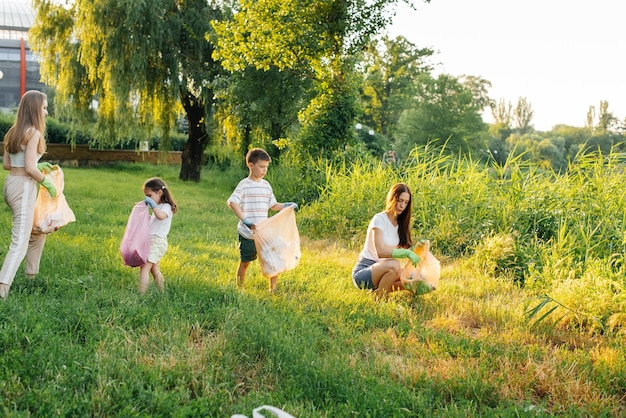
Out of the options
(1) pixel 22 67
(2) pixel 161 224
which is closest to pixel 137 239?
(2) pixel 161 224

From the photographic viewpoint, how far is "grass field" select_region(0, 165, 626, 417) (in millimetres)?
3203

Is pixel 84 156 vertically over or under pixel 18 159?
under

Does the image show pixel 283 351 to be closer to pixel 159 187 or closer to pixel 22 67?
pixel 159 187

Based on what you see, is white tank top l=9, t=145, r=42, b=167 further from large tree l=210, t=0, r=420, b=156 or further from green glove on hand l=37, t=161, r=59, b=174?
large tree l=210, t=0, r=420, b=156

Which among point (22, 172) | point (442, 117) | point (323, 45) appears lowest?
point (22, 172)

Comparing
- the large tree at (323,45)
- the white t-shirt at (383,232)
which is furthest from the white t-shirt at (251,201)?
the large tree at (323,45)

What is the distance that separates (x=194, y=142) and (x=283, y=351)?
1639 centimetres

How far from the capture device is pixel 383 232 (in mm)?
5328

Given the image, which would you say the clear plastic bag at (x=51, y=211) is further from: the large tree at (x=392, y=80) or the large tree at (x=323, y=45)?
the large tree at (x=392, y=80)

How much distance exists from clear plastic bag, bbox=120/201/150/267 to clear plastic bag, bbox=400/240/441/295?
216 centimetres

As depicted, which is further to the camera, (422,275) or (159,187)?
(422,275)

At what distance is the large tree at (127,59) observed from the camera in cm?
1563

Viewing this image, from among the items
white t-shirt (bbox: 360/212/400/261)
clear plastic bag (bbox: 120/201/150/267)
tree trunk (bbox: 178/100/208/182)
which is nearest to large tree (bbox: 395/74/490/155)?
tree trunk (bbox: 178/100/208/182)

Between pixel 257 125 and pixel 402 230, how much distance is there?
11.4m
